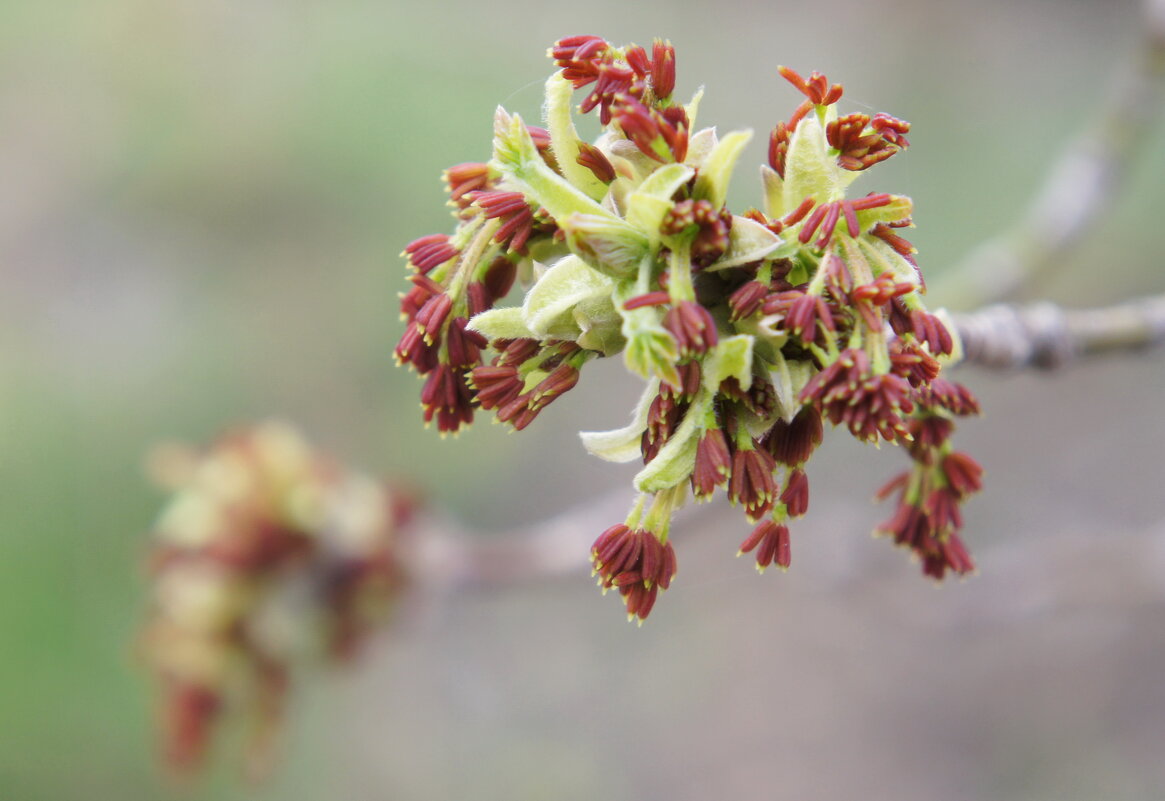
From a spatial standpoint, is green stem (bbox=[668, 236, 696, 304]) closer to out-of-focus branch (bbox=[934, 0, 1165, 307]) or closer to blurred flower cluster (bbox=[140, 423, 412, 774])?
out-of-focus branch (bbox=[934, 0, 1165, 307])

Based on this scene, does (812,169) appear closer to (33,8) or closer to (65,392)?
(65,392)

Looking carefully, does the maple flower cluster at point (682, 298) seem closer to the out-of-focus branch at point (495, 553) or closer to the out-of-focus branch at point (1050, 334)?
the out-of-focus branch at point (1050, 334)

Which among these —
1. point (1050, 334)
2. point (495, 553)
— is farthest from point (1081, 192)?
point (495, 553)

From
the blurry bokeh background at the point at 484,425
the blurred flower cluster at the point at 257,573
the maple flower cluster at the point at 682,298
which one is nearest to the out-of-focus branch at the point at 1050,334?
the maple flower cluster at the point at 682,298

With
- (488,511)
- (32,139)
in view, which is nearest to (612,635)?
(488,511)

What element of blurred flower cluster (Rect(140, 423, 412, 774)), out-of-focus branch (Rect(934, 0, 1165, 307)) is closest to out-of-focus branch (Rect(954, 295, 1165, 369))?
out-of-focus branch (Rect(934, 0, 1165, 307))

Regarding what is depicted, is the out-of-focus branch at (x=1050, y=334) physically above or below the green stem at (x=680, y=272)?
above
